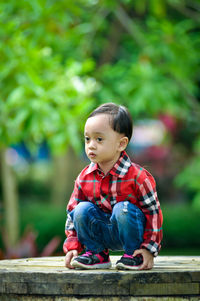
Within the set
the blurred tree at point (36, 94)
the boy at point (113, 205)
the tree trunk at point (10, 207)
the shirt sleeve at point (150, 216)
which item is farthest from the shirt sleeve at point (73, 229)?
the tree trunk at point (10, 207)

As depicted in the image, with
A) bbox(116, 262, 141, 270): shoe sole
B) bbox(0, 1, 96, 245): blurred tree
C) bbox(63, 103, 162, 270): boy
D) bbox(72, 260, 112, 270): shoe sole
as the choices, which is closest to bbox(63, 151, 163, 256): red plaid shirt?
bbox(63, 103, 162, 270): boy

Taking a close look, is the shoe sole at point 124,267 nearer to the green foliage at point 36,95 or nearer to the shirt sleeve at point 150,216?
the shirt sleeve at point 150,216

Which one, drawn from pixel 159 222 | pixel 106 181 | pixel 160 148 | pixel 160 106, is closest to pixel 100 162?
pixel 106 181

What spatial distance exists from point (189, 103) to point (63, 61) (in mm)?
2041

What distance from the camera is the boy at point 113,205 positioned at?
296 cm

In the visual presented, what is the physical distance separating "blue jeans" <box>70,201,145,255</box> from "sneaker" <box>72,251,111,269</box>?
0.11 ft

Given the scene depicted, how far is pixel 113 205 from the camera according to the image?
3.06m

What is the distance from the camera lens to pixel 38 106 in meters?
5.21

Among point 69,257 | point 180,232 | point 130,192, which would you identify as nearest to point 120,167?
point 130,192

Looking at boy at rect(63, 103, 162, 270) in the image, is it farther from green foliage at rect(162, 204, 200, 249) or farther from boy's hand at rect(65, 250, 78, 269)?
green foliage at rect(162, 204, 200, 249)

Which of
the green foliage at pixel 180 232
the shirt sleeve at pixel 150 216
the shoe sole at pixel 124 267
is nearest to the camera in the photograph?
the shoe sole at pixel 124 267

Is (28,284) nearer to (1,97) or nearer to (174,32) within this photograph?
(1,97)

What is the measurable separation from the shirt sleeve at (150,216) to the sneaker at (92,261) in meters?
0.25

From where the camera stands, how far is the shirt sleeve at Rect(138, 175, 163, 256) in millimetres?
2982
